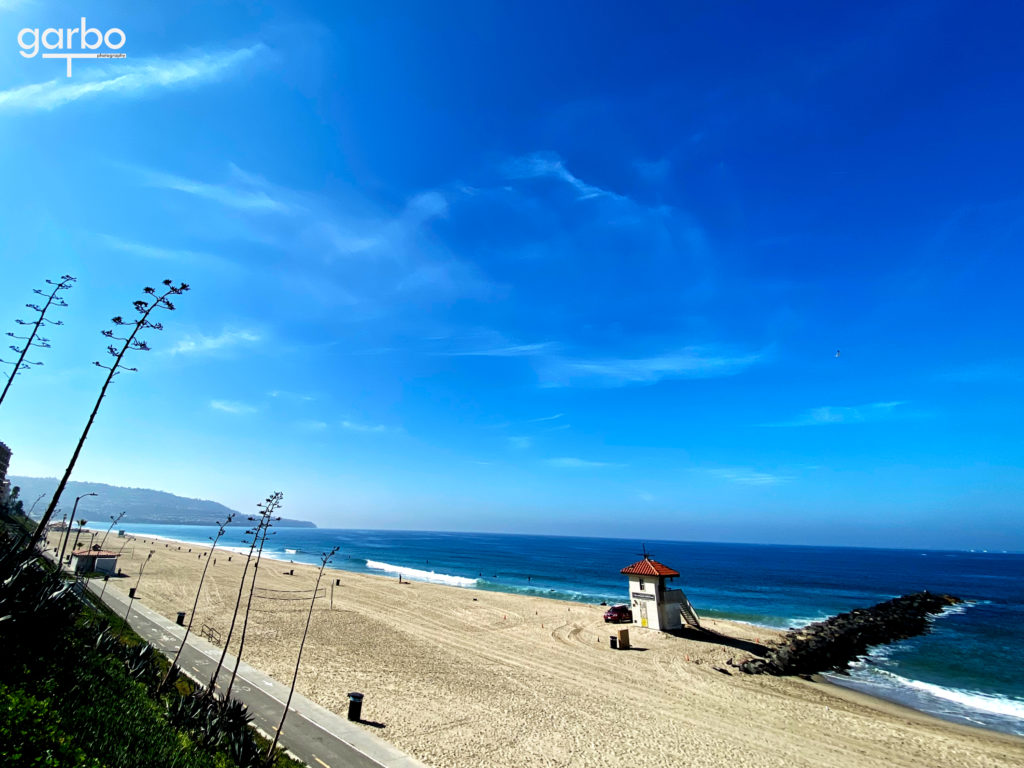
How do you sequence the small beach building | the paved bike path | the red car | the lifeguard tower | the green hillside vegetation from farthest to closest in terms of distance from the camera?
the small beach building < the red car < the lifeguard tower < the paved bike path < the green hillside vegetation

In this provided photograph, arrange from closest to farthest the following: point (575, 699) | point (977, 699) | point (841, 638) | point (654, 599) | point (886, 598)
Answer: point (575, 699), point (977, 699), point (654, 599), point (841, 638), point (886, 598)

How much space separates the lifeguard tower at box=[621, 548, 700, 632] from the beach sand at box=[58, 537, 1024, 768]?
1840mm

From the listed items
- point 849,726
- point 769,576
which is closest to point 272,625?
point 849,726

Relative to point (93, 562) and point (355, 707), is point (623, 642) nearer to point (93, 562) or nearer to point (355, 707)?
point (355, 707)

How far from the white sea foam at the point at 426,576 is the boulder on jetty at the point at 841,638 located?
44971mm

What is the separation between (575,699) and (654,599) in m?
16.6

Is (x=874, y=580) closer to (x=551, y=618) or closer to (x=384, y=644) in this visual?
(x=551, y=618)

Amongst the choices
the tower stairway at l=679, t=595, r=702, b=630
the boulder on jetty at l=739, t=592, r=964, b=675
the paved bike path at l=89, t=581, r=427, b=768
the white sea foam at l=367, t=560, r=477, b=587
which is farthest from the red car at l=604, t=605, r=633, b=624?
the white sea foam at l=367, t=560, r=477, b=587

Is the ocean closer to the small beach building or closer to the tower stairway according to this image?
the tower stairway

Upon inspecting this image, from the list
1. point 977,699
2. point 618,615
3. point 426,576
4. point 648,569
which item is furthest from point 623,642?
point 426,576

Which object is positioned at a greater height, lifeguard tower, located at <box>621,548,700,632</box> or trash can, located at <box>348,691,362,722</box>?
lifeguard tower, located at <box>621,548,700,632</box>

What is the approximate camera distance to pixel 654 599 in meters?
35.2

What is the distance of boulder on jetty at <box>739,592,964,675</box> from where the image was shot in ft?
94.3

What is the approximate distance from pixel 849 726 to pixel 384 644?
23.6 metres
